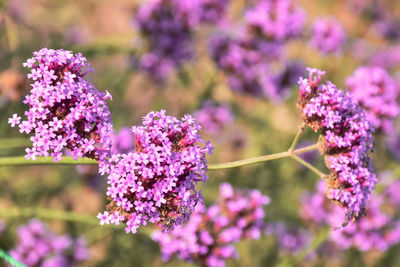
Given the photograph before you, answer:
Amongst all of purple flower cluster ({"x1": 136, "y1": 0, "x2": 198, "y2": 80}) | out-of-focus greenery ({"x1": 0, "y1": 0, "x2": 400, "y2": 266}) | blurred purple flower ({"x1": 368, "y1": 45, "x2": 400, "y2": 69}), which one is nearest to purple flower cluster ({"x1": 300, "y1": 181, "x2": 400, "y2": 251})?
out-of-focus greenery ({"x1": 0, "y1": 0, "x2": 400, "y2": 266})

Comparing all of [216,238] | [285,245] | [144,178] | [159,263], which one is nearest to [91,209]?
[159,263]

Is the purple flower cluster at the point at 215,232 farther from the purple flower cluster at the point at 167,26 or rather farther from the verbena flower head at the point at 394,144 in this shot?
the verbena flower head at the point at 394,144

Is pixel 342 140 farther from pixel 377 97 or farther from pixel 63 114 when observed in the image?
pixel 377 97

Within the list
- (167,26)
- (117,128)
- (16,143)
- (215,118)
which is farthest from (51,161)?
(215,118)

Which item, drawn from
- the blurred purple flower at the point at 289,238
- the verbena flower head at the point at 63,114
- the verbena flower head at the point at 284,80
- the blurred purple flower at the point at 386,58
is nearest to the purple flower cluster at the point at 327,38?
the verbena flower head at the point at 284,80

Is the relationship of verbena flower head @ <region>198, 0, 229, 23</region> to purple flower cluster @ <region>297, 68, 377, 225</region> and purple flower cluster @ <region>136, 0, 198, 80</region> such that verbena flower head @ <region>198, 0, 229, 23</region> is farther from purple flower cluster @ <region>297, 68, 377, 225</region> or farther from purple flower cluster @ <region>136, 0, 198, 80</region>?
purple flower cluster @ <region>297, 68, 377, 225</region>

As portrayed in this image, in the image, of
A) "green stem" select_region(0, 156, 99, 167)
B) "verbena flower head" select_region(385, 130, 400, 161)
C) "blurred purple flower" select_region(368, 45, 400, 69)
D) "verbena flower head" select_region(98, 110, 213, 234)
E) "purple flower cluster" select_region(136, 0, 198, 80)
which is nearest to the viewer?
"verbena flower head" select_region(98, 110, 213, 234)

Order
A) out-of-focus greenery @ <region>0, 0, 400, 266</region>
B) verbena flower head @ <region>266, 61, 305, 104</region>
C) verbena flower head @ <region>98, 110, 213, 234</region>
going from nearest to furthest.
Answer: verbena flower head @ <region>98, 110, 213, 234</region>
out-of-focus greenery @ <region>0, 0, 400, 266</region>
verbena flower head @ <region>266, 61, 305, 104</region>
